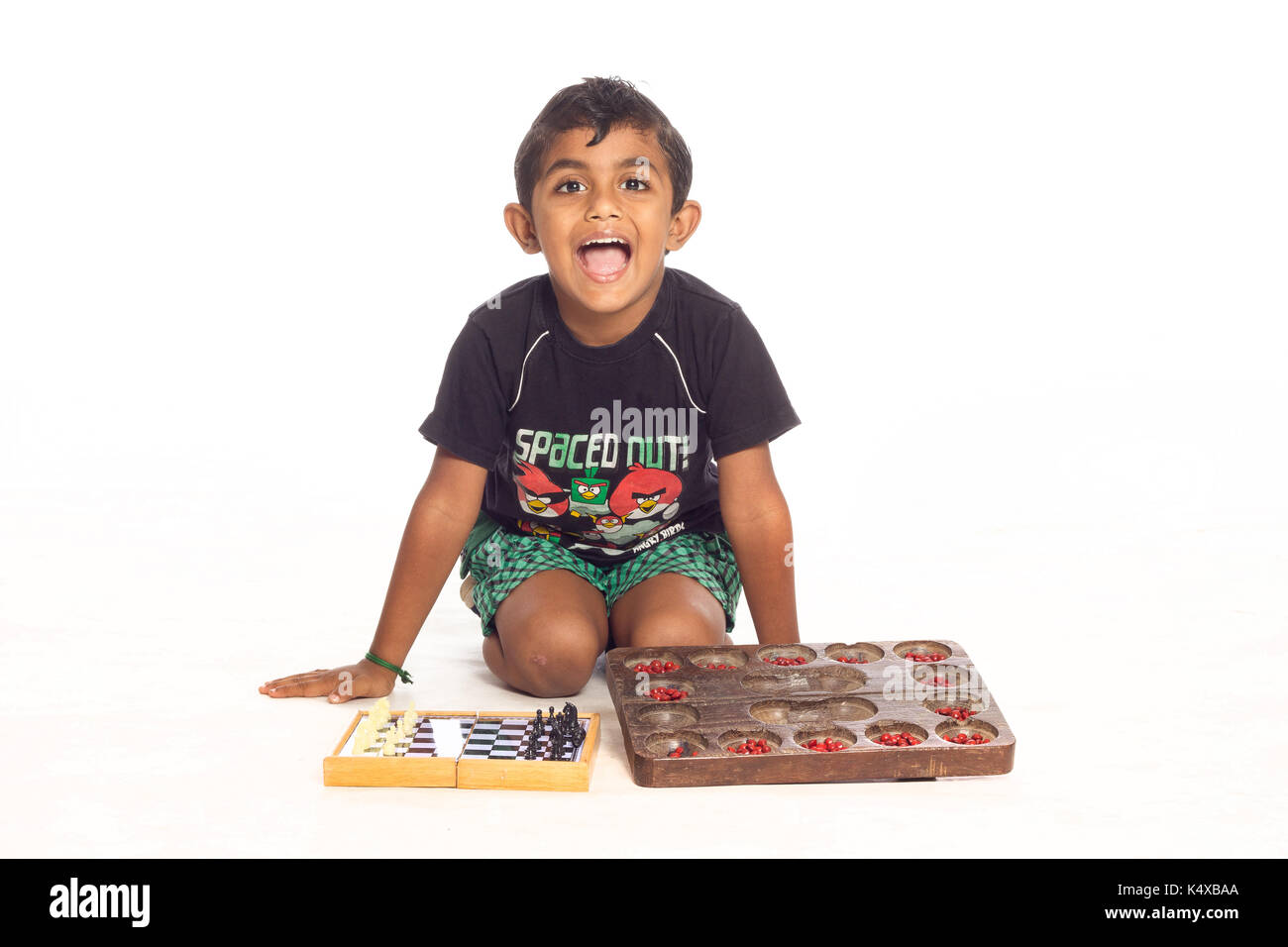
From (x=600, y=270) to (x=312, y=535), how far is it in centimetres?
124

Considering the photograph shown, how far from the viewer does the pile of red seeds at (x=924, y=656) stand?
209 cm

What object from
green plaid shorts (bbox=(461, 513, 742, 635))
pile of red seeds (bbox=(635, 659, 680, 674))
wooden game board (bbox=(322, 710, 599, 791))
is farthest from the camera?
green plaid shorts (bbox=(461, 513, 742, 635))

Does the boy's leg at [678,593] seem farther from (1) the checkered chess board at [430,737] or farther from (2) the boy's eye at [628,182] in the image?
(2) the boy's eye at [628,182]

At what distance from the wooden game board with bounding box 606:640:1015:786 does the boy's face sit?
20.7 inches

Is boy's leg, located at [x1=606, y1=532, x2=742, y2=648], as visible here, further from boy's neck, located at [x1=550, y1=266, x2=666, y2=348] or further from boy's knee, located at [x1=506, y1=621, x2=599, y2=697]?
boy's neck, located at [x1=550, y1=266, x2=666, y2=348]

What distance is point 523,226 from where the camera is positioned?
2115mm

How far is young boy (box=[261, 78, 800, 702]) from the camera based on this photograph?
2090 mm

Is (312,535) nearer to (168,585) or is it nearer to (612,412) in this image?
(168,585)

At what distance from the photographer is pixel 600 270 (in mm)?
2027

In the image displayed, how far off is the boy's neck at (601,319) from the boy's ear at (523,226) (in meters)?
0.06

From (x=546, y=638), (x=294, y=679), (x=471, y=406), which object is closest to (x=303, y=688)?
(x=294, y=679)

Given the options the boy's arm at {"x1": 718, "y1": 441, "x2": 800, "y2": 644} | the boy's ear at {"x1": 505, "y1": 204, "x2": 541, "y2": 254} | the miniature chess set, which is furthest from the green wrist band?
the boy's ear at {"x1": 505, "y1": 204, "x2": 541, "y2": 254}

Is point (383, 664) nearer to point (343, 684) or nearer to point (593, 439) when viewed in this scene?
point (343, 684)

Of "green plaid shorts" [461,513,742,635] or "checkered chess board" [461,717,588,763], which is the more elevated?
"green plaid shorts" [461,513,742,635]
